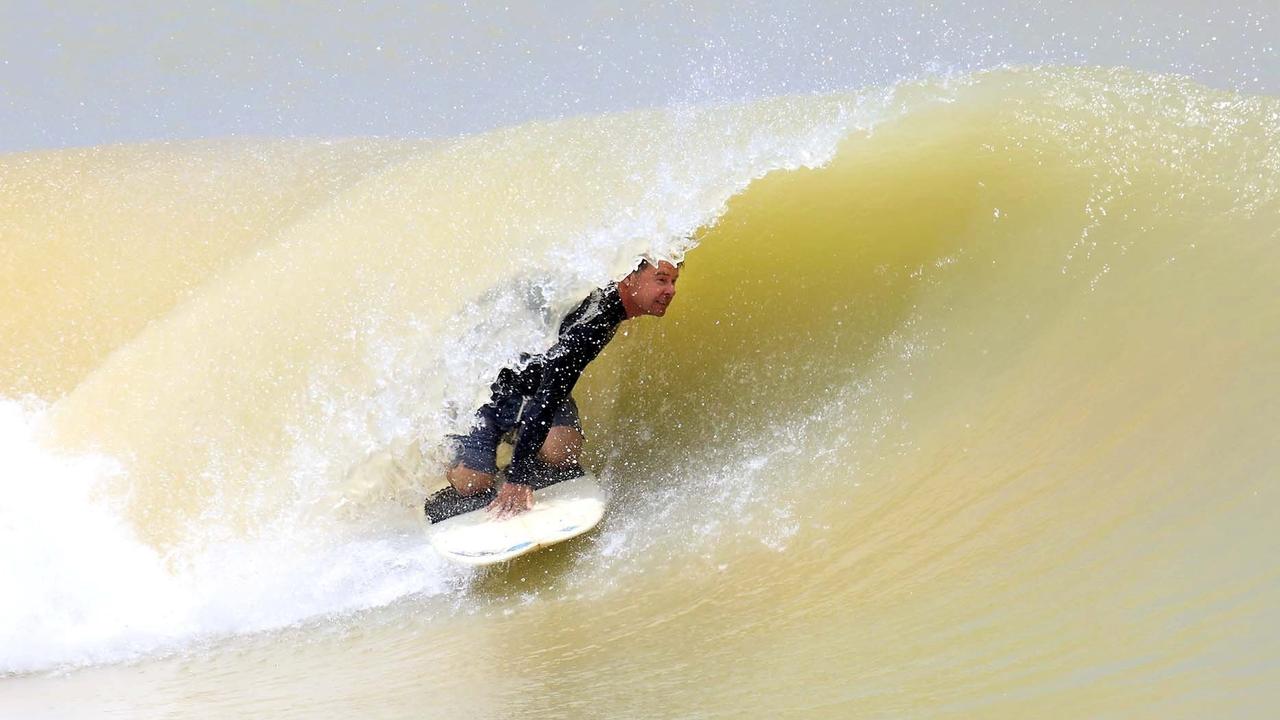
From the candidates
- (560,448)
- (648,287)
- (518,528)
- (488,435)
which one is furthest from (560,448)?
(648,287)

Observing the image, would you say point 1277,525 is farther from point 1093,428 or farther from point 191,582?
point 191,582

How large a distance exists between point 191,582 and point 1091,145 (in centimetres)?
390

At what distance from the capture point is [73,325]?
18.4 ft

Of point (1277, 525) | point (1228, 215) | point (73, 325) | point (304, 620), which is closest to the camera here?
point (1277, 525)

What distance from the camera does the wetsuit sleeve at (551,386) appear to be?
132 inches

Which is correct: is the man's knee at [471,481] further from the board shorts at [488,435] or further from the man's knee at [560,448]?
the man's knee at [560,448]

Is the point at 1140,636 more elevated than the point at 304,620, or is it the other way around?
the point at 304,620

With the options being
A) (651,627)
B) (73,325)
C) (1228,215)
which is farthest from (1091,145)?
(73,325)

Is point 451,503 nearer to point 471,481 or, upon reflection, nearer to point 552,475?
point 471,481

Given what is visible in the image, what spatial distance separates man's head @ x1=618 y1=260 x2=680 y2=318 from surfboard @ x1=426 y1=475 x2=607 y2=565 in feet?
2.15

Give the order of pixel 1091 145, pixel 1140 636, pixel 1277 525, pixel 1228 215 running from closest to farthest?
pixel 1140 636 → pixel 1277 525 → pixel 1228 215 → pixel 1091 145

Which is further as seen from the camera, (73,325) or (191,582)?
(73,325)

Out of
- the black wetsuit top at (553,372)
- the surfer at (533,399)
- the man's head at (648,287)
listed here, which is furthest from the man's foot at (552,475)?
the man's head at (648,287)

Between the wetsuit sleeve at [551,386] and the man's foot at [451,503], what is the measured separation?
18 cm
